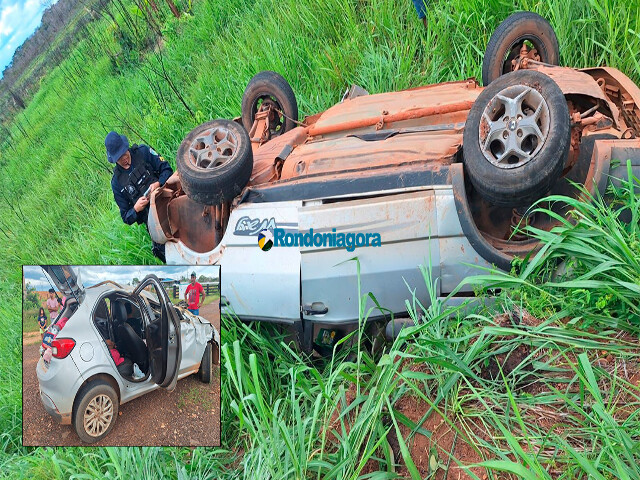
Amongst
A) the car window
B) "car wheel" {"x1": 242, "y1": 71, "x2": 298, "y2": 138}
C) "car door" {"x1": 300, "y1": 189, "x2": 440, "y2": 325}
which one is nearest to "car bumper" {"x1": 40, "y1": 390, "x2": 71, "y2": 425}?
the car window

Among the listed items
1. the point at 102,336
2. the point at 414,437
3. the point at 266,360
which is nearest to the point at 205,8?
the point at 266,360

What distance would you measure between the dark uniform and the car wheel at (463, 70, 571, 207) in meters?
2.79

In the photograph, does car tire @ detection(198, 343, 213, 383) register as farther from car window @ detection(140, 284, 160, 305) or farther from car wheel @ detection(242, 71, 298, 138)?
car wheel @ detection(242, 71, 298, 138)

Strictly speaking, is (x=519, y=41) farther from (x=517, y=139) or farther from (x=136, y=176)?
(x=136, y=176)

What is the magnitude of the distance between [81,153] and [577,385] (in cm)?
817

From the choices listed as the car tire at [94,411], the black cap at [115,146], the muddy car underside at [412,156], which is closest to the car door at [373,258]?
the muddy car underside at [412,156]

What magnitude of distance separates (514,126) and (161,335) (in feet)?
6.45

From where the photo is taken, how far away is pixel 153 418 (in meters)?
2.65

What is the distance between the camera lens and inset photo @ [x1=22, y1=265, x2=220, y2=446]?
2.62 meters

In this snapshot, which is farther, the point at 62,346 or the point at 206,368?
the point at 206,368

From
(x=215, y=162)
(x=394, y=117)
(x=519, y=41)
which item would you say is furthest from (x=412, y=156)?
(x=519, y=41)

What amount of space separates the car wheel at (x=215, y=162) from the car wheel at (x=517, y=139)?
138 centimetres

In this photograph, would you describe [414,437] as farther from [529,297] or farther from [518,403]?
[529,297]

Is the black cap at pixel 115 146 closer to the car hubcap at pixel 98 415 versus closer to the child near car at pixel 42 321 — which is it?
the child near car at pixel 42 321
